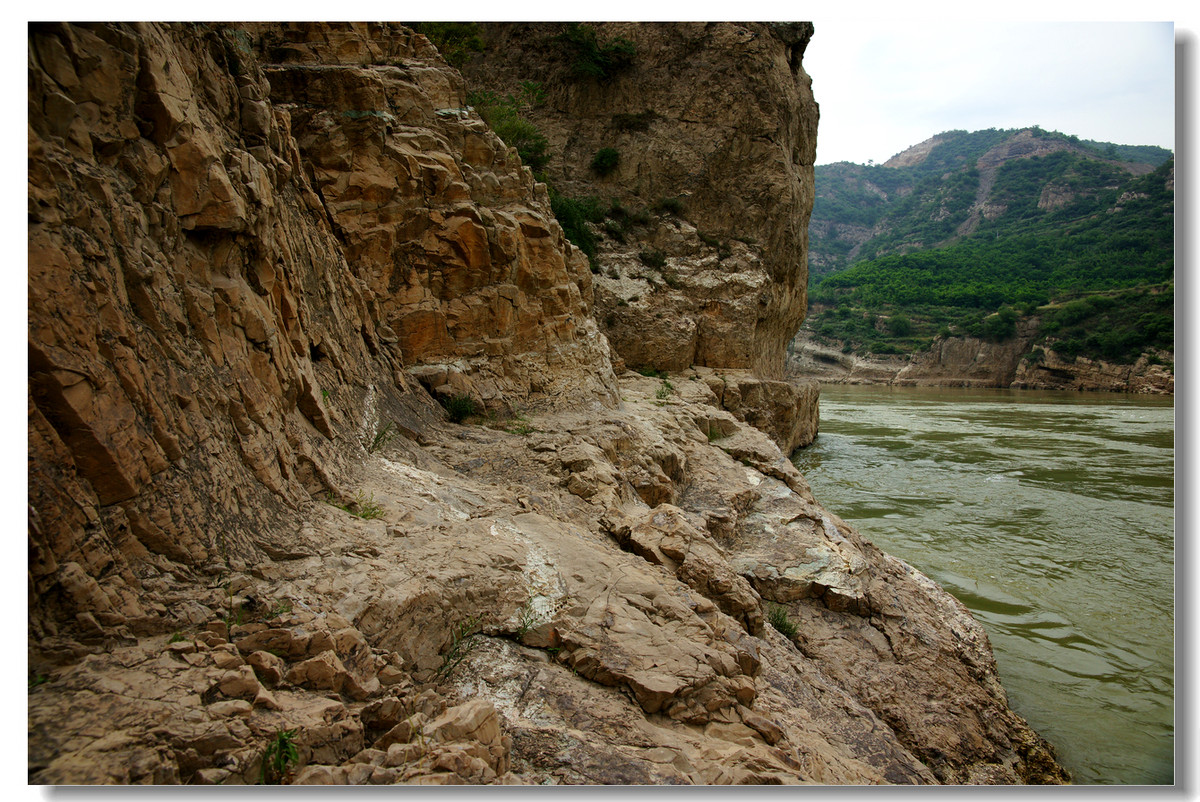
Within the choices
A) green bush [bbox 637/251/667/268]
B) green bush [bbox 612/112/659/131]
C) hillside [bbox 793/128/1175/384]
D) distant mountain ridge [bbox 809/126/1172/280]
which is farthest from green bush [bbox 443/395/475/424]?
distant mountain ridge [bbox 809/126/1172/280]

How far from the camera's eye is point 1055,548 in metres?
10.0

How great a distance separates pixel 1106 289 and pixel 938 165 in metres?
110

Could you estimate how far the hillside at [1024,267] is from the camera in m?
42.5

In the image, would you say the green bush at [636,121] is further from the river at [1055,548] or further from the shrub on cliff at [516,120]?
the river at [1055,548]

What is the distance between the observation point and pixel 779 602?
553 centimetres

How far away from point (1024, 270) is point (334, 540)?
7443cm

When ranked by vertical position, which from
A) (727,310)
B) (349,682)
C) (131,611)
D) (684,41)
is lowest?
(349,682)

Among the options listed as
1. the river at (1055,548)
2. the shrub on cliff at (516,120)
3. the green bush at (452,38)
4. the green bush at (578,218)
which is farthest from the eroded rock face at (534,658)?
the green bush at (578,218)

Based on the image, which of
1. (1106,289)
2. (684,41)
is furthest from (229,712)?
(1106,289)

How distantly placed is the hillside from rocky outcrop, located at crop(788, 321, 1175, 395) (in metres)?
0.62

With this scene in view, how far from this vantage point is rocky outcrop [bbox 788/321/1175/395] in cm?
3966

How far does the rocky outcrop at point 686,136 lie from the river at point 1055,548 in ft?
17.3

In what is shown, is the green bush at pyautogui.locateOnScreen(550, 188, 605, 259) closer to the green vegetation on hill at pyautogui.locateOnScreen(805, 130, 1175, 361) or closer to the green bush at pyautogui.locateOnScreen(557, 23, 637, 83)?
the green bush at pyautogui.locateOnScreen(557, 23, 637, 83)

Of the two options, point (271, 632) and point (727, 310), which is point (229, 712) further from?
point (727, 310)
